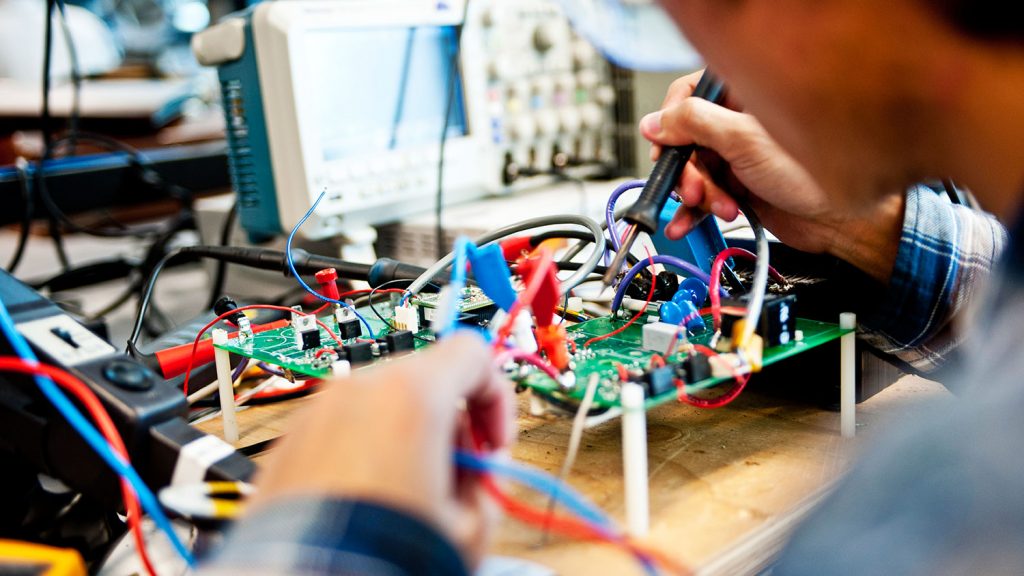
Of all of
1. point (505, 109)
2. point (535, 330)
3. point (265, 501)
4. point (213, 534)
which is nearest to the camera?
point (265, 501)

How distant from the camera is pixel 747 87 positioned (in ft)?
1.60

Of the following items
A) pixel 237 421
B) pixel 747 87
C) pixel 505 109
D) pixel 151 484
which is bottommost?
pixel 237 421

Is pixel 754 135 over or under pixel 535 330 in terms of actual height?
over

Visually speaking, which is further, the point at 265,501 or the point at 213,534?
the point at 213,534

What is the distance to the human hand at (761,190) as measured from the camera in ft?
2.37

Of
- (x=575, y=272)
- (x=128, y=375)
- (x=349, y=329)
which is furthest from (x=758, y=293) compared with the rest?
(x=128, y=375)

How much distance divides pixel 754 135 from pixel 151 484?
1.87 ft

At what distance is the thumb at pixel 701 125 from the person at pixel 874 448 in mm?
226

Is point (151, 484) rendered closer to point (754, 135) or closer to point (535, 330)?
point (535, 330)

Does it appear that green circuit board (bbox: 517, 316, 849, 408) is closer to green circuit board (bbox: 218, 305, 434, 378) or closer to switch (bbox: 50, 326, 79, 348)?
green circuit board (bbox: 218, 305, 434, 378)

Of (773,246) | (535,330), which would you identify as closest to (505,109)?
(773,246)

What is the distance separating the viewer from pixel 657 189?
2.28 ft

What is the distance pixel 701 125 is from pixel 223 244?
96 centimetres

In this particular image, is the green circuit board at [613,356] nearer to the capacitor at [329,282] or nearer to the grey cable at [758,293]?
the grey cable at [758,293]
